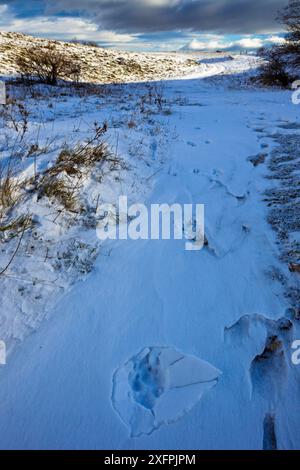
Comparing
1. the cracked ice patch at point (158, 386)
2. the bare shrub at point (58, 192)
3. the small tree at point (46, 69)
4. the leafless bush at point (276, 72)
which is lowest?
the cracked ice patch at point (158, 386)

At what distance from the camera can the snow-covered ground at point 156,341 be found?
1.52 m

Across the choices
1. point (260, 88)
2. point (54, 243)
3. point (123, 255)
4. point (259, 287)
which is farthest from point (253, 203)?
point (260, 88)

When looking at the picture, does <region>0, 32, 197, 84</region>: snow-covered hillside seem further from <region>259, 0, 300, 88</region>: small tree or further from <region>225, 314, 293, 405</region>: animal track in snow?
<region>225, 314, 293, 405</region>: animal track in snow

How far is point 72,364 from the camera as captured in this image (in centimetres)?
180

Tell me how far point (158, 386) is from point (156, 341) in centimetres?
29

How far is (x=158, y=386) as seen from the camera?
5.57 ft

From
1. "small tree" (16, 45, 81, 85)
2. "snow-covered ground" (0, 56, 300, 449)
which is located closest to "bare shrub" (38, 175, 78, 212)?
"snow-covered ground" (0, 56, 300, 449)

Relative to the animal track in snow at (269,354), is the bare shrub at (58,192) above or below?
above

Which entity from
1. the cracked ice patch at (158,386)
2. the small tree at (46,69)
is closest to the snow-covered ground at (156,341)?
the cracked ice patch at (158,386)

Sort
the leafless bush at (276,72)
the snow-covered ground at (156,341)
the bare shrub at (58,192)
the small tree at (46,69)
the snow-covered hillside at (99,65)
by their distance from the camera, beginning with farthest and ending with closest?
the leafless bush at (276,72), the snow-covered hillside at (99,65), the small tree at (46,69), the bare shrub at (58,192), the snow-covered ground at (156,341)

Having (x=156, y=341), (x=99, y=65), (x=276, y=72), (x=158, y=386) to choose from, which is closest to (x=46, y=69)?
(x=99, y=65)

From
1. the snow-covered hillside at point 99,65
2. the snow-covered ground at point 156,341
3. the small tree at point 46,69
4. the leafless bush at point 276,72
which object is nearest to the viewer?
the snow-covered ground at point 156,341

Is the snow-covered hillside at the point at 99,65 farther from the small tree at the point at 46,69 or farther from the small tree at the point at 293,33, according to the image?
the small tree at the point at 293,33

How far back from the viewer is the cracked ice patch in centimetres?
156
